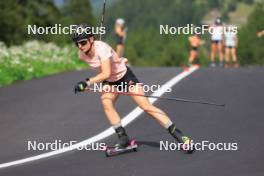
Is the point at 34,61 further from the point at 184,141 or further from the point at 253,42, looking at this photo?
the point at 253,42

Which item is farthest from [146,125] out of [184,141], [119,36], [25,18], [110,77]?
[25,18]

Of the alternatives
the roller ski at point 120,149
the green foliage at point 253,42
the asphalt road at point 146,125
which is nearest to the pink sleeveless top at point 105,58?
the roller ski at point 120,149

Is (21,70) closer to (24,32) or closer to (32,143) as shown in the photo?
(32,143)

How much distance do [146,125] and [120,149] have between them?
2.44 m

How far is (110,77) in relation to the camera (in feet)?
33.5

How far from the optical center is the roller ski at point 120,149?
33.5 ft

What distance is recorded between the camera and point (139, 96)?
10.2 m

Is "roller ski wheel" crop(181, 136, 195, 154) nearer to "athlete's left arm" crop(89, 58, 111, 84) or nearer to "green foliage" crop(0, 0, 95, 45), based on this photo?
"athlete's left arm" crop(89, 58, 111, 84)

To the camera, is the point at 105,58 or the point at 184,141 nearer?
the point at 105,58

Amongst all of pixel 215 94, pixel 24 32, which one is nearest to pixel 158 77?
pixel 215 94

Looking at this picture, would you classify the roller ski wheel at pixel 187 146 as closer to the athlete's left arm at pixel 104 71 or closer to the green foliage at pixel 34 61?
the athlete's left arm at pixel 104 71

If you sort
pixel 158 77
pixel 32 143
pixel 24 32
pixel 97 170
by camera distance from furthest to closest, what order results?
pixel 24 32 → pixel 158 77 → pixel 32 143 → pixel 97 170

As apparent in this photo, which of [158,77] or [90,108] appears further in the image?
[158,77]

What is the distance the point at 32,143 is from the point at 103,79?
253cm
